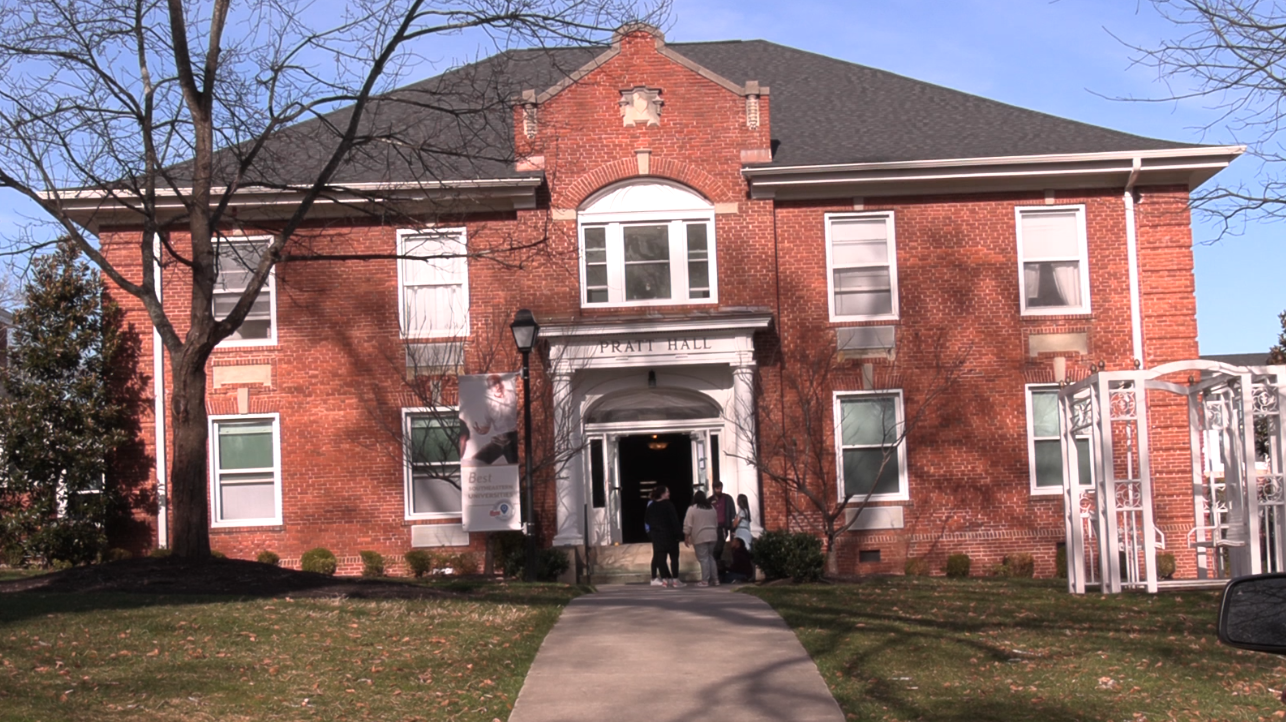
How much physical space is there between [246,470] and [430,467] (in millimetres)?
3225

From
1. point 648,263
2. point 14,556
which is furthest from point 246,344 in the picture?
point 648,263

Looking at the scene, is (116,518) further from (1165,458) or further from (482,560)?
(1165,458)

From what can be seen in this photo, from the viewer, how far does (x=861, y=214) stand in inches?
916

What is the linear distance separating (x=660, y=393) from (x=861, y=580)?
5854 mm

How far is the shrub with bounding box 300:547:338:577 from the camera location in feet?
73.5

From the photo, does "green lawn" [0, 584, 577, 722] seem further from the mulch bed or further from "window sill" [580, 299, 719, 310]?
"window sill" [580, 299, 719, 310]

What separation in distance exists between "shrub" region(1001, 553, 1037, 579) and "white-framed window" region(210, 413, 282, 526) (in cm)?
1227

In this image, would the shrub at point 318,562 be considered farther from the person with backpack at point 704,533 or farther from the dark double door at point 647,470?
the person with backpack at point 704,533

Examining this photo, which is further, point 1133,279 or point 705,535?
point 1133,279

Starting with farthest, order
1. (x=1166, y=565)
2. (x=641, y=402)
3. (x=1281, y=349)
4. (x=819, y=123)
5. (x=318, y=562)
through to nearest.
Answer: (x=1281, y=349) < (x=819, y=123) < (x=641, y=402) < (x=318, y=562) < (x=1166, y=565)

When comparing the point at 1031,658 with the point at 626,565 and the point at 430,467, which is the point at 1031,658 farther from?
the point at 430,467

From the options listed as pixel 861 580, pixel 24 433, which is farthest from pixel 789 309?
pixel 24 433

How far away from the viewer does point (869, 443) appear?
76.1 feet

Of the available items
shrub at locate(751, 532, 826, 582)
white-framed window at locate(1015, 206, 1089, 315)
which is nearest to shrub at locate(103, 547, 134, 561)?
shrub at locate(751, 532, 826, 582)
